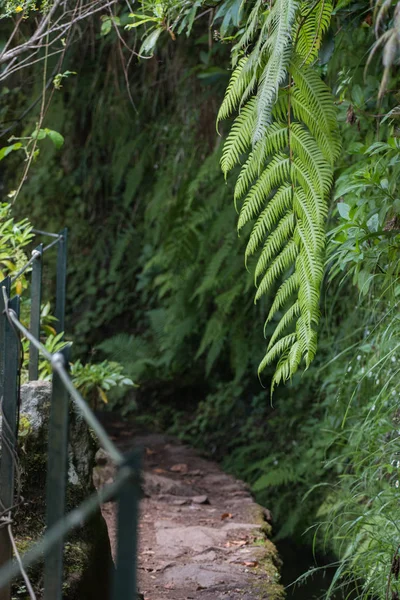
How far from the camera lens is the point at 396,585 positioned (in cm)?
252

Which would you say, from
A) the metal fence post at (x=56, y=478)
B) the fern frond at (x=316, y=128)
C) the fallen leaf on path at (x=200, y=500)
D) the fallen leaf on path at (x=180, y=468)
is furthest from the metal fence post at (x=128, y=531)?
the fallen leaf on path at (x=180, y=468)

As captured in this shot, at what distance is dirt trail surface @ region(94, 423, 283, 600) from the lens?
326 cm

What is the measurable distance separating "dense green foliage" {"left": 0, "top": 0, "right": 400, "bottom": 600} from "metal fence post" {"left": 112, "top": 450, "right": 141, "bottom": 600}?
154 cm

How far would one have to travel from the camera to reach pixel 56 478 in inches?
57.6

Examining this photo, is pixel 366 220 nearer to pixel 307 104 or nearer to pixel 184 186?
pixel 307 104

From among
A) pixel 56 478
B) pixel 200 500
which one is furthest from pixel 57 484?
pixel 200 500

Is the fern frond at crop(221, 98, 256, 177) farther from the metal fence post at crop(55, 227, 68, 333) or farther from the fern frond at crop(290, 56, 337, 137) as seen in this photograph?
the metal fence post at crop(55, 227, 68, 333)

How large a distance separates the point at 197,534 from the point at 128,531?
3.07 meters

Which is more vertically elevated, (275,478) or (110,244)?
(110,244)

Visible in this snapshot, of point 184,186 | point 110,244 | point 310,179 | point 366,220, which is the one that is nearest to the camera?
point 310,179

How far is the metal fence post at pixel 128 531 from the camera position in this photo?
107cm

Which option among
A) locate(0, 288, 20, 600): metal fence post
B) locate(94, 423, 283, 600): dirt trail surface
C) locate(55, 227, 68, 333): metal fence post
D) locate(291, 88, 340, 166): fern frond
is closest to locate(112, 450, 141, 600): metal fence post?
locate(0, 288, 20, 600): metal fence post

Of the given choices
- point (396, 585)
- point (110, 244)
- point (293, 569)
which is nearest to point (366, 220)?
point (396, 585)

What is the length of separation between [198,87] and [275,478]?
10.9 ft
